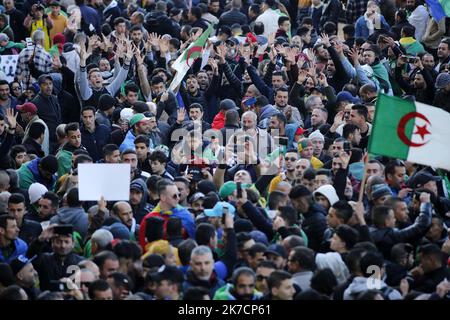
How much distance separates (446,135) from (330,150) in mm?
2923

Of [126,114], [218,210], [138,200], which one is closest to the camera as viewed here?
[218,210]

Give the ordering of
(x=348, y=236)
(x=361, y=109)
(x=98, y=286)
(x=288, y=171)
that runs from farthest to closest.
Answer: (x=361, y=109) → (x=288, y=171) → (x=348, y=236) → (x=98, y=286)

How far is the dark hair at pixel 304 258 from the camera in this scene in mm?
12242

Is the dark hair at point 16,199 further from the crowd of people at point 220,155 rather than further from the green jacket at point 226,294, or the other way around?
the green jacket at point 226,294

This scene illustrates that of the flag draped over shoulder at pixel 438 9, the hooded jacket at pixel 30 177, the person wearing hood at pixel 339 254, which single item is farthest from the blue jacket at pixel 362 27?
the person wearing hood at pixel 339 254

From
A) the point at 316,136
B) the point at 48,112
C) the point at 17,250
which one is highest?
the point at 48,112

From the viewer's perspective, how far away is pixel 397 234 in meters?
13.2

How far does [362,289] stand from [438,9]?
1083 cm

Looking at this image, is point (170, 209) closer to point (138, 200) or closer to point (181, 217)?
point (181, 217)

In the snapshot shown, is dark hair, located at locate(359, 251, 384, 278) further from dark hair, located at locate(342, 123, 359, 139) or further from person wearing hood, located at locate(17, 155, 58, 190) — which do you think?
person wearing hood, located at locate(17, 155, 58, 190)

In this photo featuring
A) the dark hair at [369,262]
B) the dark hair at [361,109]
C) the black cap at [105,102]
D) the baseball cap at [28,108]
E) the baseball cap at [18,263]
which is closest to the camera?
the dark hair at [369,262]

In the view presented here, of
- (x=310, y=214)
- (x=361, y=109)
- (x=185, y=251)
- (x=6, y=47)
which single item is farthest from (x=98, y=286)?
(x=6, y=47)

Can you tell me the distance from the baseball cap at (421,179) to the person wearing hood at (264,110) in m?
2.91

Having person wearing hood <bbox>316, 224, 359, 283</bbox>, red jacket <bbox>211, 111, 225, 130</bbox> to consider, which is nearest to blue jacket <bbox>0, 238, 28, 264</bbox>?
person wearing hood <bbox>316, 224, 359, 283</bbox>
